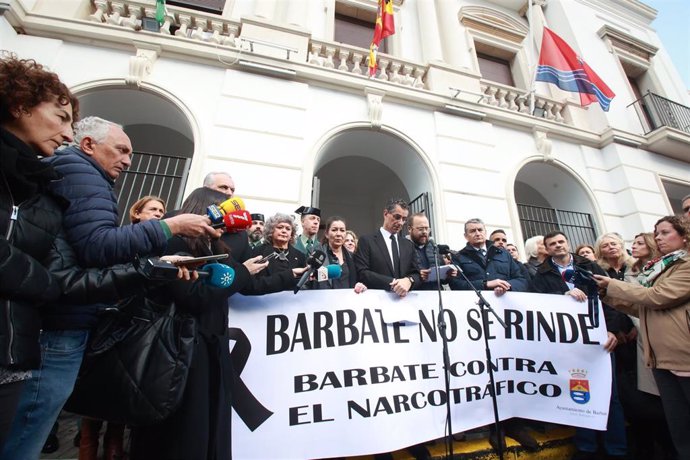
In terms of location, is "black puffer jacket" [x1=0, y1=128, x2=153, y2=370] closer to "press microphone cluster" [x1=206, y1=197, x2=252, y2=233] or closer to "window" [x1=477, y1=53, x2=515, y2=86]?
"press microphone cluster" [x1=206, y1=197, x2=252, y2=233]

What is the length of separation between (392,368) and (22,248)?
206 centimetres

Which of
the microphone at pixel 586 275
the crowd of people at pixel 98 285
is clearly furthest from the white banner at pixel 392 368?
the microphone at pixel 586 275

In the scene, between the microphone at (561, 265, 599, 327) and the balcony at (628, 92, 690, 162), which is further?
the balcony at (628, 92, 690, 162)

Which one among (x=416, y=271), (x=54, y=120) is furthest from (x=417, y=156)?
(x=54, y=120)

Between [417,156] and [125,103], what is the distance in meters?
5.34

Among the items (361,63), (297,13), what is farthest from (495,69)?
(297,13)

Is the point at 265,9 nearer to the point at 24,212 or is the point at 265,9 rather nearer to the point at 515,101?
the point at 515,101

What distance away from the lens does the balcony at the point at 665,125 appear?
23.0ft

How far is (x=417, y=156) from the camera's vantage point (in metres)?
5.68

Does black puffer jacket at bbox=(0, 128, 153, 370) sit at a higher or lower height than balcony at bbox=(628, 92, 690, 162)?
lower

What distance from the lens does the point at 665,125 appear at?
702 cm

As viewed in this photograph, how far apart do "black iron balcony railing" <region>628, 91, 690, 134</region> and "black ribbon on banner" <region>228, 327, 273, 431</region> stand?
36.4ft

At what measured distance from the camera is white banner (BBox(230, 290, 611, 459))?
1867 mm

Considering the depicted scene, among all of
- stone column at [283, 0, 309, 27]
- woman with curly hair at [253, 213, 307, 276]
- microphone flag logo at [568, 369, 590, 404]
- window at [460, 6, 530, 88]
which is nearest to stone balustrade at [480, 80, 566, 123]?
window at [460, 6, 530, 88]
